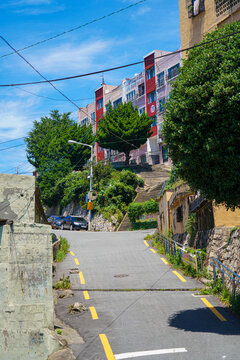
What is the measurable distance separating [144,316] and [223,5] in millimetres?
18613

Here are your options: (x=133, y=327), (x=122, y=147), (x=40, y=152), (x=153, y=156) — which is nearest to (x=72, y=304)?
(x=133, y=327)

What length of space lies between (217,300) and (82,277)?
6976 mm

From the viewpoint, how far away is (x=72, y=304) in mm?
14484

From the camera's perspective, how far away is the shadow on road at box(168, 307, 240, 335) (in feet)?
37.1

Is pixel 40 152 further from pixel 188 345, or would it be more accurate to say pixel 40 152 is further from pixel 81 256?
pixel 188 345

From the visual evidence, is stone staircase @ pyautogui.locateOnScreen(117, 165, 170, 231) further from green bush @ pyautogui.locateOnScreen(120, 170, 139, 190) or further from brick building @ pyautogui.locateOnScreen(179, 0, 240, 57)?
brick building @ pyautogui.locateOnScreen(179, 0, 240, 57)

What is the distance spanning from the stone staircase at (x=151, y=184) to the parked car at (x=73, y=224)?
3.92 meters

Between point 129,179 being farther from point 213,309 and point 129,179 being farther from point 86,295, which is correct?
point 213,309

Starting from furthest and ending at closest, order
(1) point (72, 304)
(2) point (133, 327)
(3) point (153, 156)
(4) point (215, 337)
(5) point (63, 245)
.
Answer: (3) point (153, 156)
(5) point (63, 245)
(1) point (72, 304)
(2) point (133, 327)
(4) point (215, 337)

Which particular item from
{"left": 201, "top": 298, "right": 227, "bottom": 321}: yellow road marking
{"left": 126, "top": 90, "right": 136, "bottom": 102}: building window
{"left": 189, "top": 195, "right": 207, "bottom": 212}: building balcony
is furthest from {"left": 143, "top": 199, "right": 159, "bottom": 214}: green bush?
{"left": 126, "top": 90, "right": 136, "bottom": 102}: building window

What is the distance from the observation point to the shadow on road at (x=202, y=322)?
11.3m

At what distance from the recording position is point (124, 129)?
53.3 m

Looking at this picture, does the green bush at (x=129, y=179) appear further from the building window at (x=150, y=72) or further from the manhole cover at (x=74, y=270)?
the manhole cover at (x=74, y=270)

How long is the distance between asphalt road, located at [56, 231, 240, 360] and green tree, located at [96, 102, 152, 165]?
3178 centimetres
